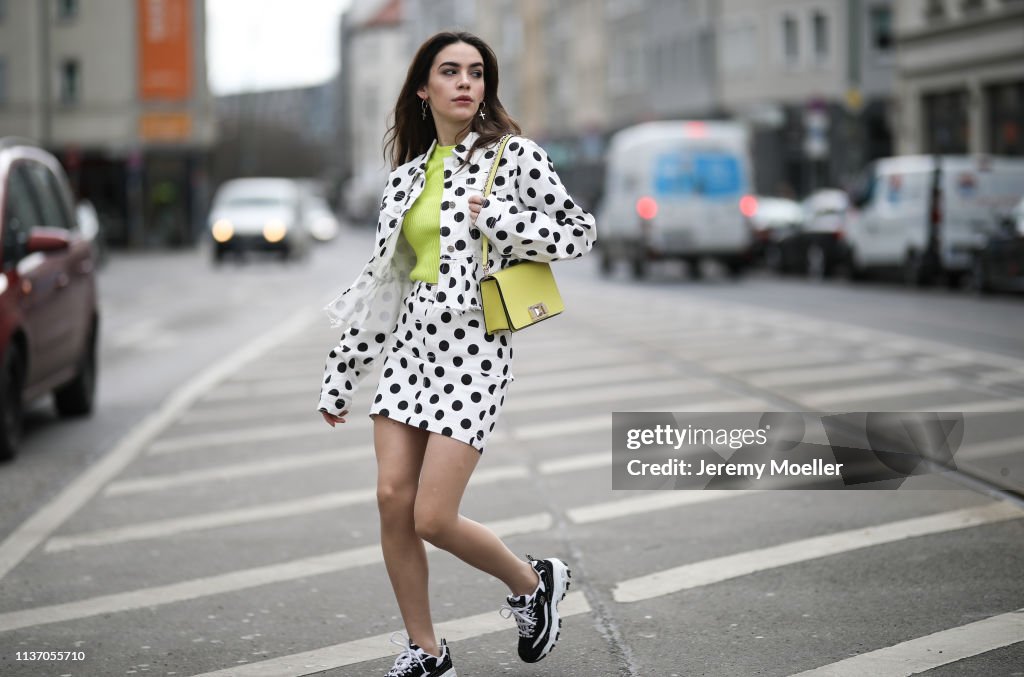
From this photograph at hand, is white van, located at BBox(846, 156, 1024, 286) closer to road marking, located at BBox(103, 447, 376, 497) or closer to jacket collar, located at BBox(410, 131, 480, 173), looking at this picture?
road marking, located at BBox(103, 447, 376, 497)

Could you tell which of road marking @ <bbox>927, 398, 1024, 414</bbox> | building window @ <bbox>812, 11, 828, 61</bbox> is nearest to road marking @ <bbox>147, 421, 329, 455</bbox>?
road marking @ <bbox>927, 398, 1024, 414</bbox>

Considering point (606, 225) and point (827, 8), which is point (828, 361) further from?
point (827, 8)

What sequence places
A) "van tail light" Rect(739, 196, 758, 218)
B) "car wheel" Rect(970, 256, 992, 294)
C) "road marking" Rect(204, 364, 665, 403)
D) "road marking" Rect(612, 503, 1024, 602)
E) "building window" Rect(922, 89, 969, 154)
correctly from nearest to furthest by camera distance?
"road marking" Rect(612, 503, 1024, 602) → "road marking" Rect(204, 364, 665, 403) → "car wheel" Rect(970, 256, 992, 294) → "van tail light" Rect(739, 196, 758, 218) → "building window" Rect(922, 89, 969, 154)

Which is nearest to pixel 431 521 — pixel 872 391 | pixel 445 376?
pixel 445 376

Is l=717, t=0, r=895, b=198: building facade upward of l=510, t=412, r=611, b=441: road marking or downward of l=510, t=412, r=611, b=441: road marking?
upward

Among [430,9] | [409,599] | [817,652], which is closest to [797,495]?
[817,652]

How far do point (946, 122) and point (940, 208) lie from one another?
1587cm

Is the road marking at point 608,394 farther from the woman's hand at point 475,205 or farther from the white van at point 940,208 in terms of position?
the white van at point 940,208

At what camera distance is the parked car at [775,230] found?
32719mm

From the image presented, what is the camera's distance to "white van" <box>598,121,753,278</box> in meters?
30.9

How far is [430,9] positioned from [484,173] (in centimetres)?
12580

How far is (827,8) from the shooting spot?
5444 centimetres

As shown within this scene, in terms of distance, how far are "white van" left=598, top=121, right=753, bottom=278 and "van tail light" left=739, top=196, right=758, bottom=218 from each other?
0.11 feet

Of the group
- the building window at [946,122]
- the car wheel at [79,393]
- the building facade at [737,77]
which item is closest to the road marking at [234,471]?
the car wheel at [79,393]
